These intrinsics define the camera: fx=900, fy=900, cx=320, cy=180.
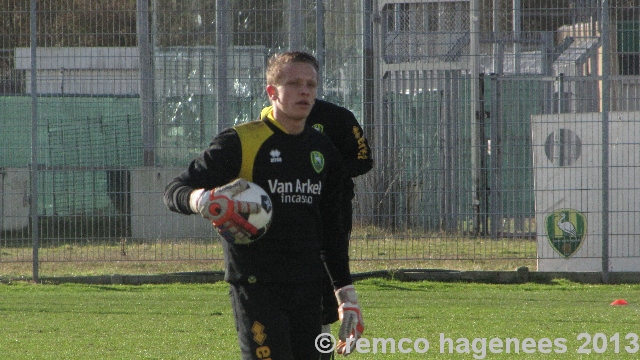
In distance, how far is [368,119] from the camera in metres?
10.2

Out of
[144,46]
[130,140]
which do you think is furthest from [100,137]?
[144,46]

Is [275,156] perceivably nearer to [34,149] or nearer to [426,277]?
[426,277]

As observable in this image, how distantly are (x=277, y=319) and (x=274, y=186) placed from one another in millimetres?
549

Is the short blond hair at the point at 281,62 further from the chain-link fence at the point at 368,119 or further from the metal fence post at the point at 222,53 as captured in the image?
the metal fence post at the point at 222,53

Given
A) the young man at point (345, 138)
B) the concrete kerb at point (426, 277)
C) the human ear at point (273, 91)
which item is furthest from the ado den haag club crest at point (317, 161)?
the concrete kerb at point (426, 277)

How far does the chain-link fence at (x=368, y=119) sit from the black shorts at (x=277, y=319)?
21.1 ft

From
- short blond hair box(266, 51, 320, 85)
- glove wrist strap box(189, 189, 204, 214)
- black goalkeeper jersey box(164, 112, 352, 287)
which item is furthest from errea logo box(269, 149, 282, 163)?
glove wrist strap box(189, 189, 204, 214)

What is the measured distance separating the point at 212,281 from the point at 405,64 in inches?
130

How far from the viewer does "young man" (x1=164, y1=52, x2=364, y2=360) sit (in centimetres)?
366

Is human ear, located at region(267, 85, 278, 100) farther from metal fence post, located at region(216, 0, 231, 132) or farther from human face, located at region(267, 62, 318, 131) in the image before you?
metal fence post, located at region(216, 0, 231, 132)

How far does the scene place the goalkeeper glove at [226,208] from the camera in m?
3.35

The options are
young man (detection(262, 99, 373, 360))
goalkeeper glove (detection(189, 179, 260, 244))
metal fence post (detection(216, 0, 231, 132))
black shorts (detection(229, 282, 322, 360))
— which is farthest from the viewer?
metal fence post (detection(216, 0, 231, 132))

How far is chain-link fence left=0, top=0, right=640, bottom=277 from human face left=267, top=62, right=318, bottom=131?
624cm

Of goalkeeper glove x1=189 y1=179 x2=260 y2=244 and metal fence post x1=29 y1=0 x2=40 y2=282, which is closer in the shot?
goalkeeper glove x1=189 y1=179 x2=260 y2=244
